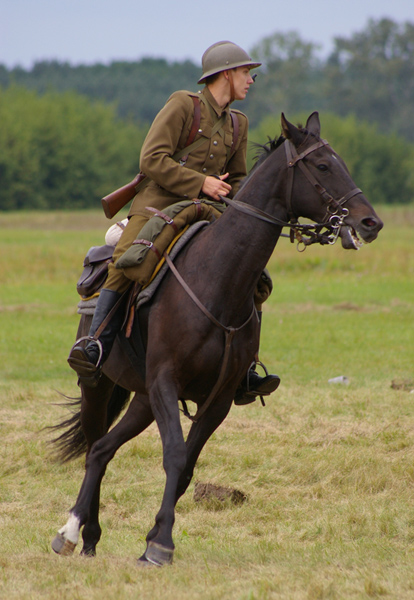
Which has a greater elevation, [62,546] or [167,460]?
[167,460]

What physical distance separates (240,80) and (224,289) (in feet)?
5.49

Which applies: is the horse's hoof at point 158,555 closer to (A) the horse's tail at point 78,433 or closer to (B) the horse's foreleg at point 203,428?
(B) the horse's foreleg at point 203,428

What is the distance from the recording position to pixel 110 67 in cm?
18988

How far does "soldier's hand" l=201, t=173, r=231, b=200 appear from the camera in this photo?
19.7 ft

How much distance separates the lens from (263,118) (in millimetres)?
118312

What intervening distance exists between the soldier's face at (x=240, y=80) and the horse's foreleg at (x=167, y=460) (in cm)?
226

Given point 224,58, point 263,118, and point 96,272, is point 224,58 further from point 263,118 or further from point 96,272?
point 263,118

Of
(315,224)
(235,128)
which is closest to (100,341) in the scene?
(315,224)

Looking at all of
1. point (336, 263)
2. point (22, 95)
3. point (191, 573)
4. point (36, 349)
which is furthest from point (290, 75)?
point (191, 573)

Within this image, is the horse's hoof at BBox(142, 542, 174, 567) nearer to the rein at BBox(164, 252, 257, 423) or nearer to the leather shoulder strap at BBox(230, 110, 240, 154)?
the rein at BBox(164, 252, 257, 423)

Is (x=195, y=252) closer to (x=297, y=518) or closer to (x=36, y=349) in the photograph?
(x=297, y=518)

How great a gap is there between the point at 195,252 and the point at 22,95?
94.5 meters

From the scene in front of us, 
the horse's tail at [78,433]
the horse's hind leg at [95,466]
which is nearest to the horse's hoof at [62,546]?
the horse's hind leg at [95,466]

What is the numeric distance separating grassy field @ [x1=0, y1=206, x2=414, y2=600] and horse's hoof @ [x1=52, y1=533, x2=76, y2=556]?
77mm
